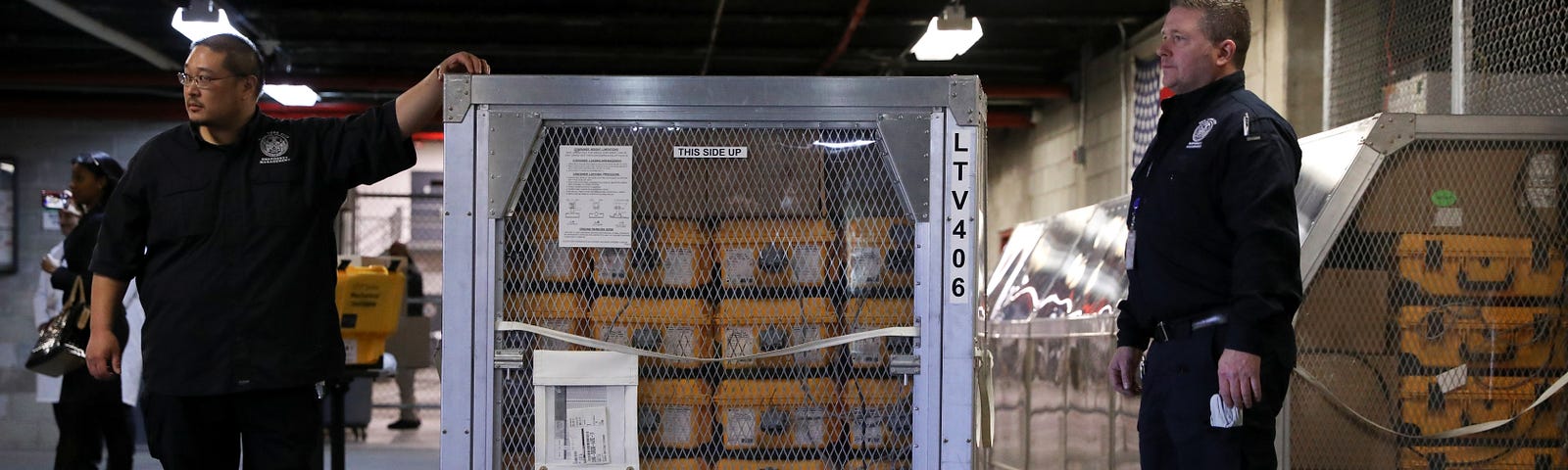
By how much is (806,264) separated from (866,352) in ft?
0.77

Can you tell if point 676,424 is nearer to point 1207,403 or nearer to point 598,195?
point 598,195

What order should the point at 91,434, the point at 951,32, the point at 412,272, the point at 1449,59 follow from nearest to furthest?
the point at 1449,59
the point at 91,434
the point at 951,32
the point at 412,272

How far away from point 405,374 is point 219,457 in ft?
30.3

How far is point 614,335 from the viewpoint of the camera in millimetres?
3234

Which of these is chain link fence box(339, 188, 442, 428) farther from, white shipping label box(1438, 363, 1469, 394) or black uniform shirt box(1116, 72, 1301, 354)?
black uniform shirt box(1116, 72, 1301, 354)

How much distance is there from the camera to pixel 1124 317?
3387 mm

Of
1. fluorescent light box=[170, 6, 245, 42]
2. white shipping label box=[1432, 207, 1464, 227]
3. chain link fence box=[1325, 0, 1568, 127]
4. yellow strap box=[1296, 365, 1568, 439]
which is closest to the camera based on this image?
yellow strap box=[1296, 365, 1568, 439]

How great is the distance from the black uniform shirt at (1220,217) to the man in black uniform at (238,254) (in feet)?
5.00

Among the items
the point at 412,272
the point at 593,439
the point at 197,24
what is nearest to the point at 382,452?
the point at 412,272

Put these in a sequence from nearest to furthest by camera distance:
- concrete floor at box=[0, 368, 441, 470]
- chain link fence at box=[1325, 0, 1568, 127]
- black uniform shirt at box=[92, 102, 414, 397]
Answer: black uniform shirt at box=[92, 102, 414, 397]
chain link fence at box=[1325, 0, 1568, 127]
concrete floor at box=[0, 368, 441, 470]

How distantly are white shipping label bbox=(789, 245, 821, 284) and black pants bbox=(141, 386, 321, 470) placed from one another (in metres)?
1.10

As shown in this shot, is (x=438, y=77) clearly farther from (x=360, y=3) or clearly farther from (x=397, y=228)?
(x=397, y=228)

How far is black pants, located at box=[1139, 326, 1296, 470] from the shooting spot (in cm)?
296

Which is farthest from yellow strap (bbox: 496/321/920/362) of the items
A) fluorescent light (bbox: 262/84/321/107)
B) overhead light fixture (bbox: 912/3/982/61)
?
fluorescent light (bbox: 262/84/321/107)
